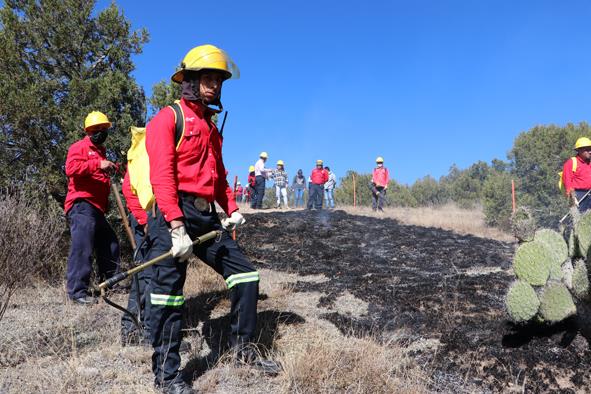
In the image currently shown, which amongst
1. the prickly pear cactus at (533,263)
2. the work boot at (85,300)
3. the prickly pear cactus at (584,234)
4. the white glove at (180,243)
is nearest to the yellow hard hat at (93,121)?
the work boot at (85,300)

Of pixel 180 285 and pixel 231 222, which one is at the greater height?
pixel 231 222

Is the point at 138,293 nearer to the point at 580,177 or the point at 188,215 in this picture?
the point at 188,215

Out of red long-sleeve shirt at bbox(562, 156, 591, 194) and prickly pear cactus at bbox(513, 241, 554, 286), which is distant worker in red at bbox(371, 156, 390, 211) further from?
prickly pear cactus at bbox(513, 241, 554, 286)

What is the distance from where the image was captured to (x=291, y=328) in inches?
171

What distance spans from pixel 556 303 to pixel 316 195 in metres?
13.9

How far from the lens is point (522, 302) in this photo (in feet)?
13.0

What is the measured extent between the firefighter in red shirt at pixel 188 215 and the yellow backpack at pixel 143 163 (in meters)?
0.03

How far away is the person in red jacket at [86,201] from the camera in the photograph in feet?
16.5

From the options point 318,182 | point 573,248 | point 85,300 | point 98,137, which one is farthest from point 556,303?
point 318,182

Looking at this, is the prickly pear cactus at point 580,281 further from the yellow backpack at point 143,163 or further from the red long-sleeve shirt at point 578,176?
the red long-sleeve shirt at point 578,176

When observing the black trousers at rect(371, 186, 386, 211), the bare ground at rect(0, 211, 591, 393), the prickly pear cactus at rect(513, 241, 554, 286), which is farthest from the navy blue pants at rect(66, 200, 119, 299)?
the black trousers at rect(371, 186, 386, 211)

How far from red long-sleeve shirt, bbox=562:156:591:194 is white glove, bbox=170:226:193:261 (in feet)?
23.5

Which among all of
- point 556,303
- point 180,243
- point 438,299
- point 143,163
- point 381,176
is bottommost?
point 438,299

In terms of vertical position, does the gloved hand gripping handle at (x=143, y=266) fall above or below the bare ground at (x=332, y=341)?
above
